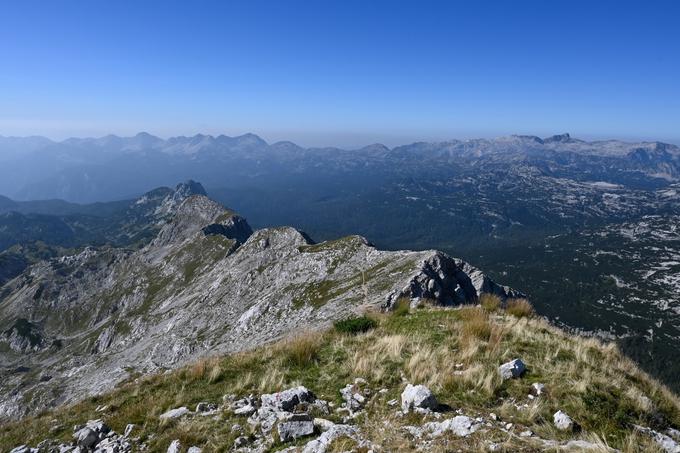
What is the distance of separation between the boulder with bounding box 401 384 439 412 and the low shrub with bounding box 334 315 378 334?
7.81m

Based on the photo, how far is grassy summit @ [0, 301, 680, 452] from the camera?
357 inches

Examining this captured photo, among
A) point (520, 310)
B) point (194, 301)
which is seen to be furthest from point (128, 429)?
point (194, 301)

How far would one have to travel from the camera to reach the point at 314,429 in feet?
32.5

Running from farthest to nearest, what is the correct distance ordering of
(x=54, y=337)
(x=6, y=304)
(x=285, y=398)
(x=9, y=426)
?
(x=6, y=304) → (x=54, y=337) → (x=9, y=426) → (x=285, y=398)

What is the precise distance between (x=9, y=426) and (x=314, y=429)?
46.5 ft

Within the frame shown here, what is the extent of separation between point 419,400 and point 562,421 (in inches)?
122

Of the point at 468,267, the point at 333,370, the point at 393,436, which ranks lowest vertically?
the point at 468,267

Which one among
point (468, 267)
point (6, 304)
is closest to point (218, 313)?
point (468, 267)

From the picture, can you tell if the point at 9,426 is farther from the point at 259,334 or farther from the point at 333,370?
the point at 259,334

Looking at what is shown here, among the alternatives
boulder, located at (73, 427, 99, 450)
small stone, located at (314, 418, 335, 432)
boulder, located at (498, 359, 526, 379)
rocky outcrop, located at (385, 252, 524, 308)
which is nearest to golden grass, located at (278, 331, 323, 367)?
small stone, located at (314, 418, 335, 432)

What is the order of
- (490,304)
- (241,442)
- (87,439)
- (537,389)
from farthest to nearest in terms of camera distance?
(490,304) < (87,439) < (537,389) < (241,442)

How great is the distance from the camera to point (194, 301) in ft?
300

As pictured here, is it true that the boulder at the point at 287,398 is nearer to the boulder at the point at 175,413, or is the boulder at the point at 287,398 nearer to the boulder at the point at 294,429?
the boulder at the point at 294,429

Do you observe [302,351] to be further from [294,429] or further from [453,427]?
[453,427]
